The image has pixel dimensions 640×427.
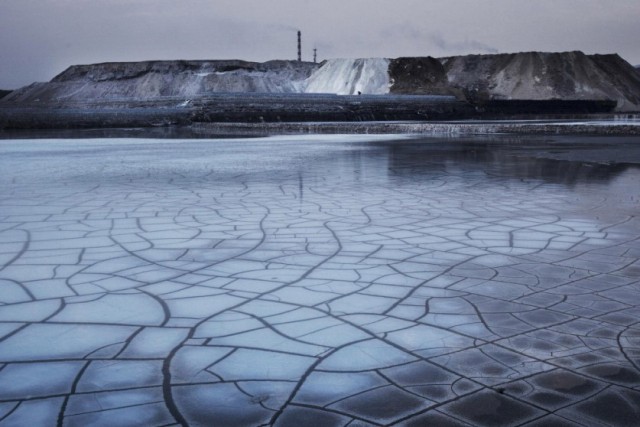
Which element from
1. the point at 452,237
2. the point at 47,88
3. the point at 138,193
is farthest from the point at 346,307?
the point at 47,88

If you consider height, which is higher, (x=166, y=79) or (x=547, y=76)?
(x=166, y=79)

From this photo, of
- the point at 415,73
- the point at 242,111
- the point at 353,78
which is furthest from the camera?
the point at 415,73

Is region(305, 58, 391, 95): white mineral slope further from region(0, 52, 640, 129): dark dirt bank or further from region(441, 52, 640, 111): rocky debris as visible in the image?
region(441, 52, 640, 111): rocky debris

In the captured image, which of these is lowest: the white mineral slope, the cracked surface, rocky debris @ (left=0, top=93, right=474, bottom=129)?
the cracked surface

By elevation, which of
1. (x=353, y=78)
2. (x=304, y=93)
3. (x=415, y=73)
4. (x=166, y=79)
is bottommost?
(x=304, y=93)

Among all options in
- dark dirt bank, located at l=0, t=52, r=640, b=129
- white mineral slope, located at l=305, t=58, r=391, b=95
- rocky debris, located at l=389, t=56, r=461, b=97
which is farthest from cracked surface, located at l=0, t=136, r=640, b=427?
rocky debris, located at l=389, t=56, r=461, b=97

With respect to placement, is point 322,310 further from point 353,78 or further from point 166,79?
point 166,79

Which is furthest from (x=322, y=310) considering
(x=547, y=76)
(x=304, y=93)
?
(x=547, y=76)

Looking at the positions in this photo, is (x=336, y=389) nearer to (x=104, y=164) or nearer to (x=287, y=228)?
(x=287, y=228)
